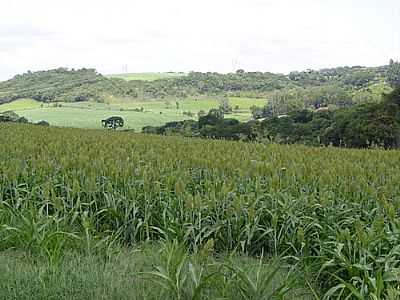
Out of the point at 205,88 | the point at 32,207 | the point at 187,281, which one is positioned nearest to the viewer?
the point at 187,281

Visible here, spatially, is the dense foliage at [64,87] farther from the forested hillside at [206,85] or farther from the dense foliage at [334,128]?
the dense foliage at [334,128]

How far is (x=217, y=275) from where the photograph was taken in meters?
3.63

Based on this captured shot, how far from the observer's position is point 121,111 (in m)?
55.7

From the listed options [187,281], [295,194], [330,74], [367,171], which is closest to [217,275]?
[187,281]

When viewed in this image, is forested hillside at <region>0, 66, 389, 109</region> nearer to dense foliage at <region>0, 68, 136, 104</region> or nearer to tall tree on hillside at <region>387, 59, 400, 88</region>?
dense foliage at <region>0, 68, 136, 104</region>

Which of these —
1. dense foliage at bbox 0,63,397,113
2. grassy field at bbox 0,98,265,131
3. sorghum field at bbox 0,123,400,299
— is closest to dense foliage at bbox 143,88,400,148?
grassy field at bbox 0,98,265,131

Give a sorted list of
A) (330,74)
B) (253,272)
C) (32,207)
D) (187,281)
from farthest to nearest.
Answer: (330,74) < (32,207) < (253,272) < (187,281)

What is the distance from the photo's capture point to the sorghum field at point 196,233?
3.59 meters

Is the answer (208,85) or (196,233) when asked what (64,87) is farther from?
(196,233)

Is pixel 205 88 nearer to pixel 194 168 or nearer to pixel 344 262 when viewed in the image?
pixel 194 168

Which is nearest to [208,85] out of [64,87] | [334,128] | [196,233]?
[64,87]

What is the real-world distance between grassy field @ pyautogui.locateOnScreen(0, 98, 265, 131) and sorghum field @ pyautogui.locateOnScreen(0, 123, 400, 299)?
101 ft

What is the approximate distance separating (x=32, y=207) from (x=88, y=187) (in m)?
0.75

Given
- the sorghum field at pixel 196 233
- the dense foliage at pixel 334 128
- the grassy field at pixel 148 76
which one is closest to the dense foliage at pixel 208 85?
the grassy field at pixel 148 76
